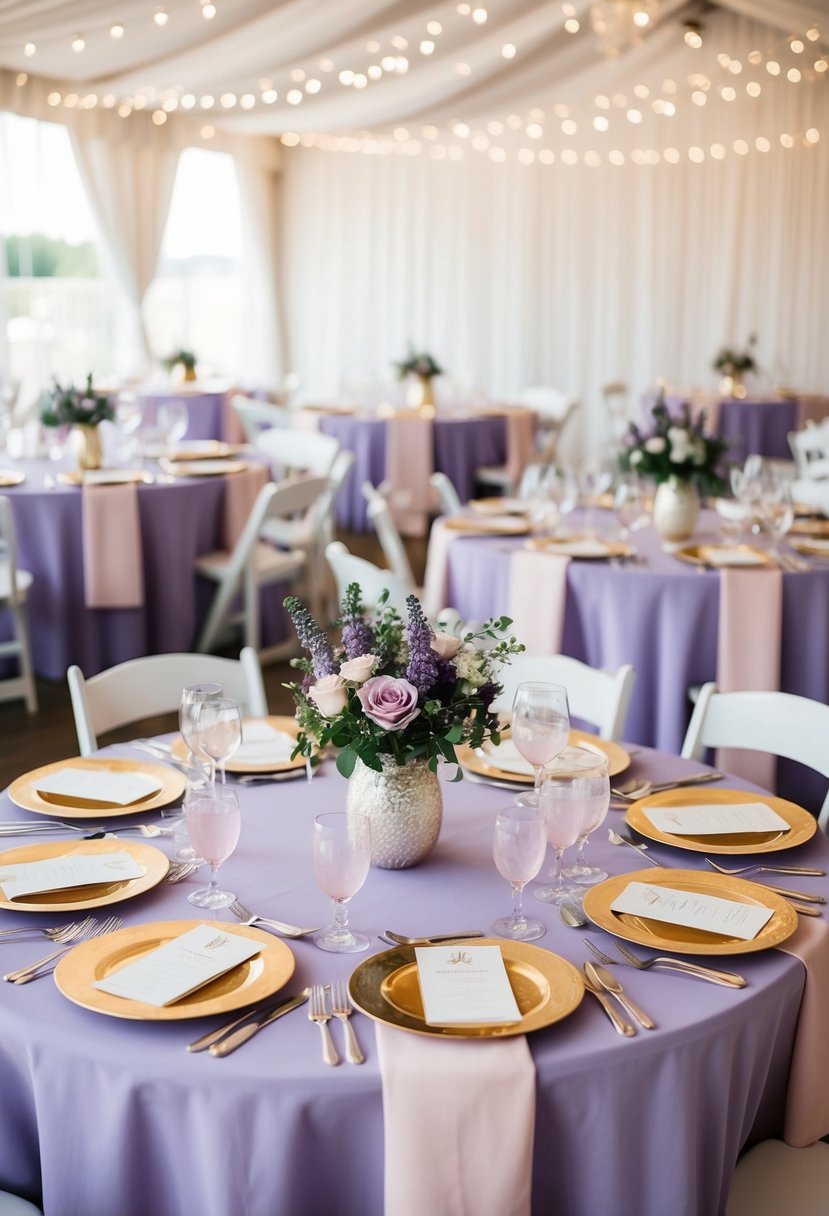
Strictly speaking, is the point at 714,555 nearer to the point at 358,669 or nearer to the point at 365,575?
the point at 365,575

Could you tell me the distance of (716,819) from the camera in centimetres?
210

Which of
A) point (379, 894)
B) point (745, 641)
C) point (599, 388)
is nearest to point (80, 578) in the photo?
point (745, 641)

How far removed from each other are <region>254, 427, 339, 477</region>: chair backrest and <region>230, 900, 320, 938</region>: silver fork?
175 inches

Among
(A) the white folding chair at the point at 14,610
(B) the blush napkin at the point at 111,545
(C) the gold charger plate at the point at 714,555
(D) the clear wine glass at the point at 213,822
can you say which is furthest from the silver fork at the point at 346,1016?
(B) the blush napkin at the point at 111,545

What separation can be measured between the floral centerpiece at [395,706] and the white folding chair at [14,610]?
303 cm

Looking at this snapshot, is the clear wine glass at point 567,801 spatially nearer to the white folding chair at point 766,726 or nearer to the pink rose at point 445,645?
the pink rose at point 445,645

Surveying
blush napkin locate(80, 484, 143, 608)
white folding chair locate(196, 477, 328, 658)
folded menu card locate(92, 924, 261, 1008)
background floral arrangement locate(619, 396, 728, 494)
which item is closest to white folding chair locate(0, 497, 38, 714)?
blush napkin locate(80, 484, 143, 608)

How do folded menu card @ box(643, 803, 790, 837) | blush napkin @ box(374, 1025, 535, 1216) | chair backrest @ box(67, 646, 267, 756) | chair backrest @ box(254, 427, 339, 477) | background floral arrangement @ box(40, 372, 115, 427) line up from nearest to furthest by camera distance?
blush napkin @ box(374, 1025, 535, 1216), folded menu card @ box(643, 803, 790, 837), chair backrest @ box(67, 646, 267, 756), background floral arrangement @ box(40, 372, 115, 427), chair backrest @ box(254, 427, 339, 477)

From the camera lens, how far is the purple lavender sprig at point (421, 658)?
70.4 inches

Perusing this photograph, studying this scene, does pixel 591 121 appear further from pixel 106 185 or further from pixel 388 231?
pixel 106 185

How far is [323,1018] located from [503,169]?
1107 centimetres

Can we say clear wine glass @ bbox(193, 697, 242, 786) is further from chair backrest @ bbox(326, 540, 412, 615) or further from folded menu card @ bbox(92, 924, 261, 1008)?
chair backrest @ bbox(326, 540, 412, 615)

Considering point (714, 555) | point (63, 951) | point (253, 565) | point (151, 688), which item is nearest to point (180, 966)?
point (63, 951)

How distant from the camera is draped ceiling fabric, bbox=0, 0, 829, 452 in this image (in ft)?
27.7
